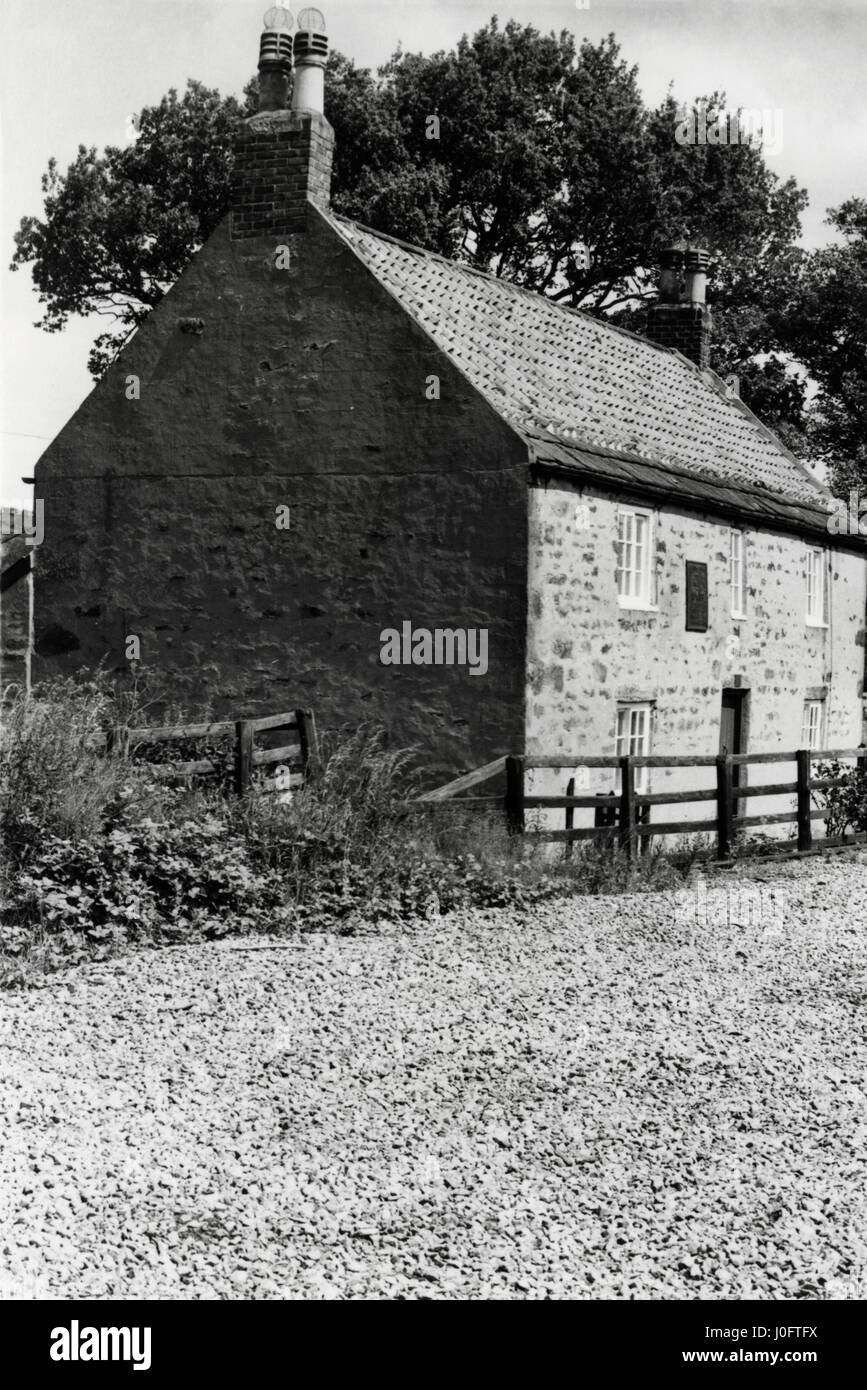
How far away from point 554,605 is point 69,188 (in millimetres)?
22286

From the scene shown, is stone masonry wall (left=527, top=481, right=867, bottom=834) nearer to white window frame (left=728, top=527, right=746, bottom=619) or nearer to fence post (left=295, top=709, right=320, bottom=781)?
white window frame (left=728, top=527, right=746, bottom=619)

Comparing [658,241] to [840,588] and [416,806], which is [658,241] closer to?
[840,588]

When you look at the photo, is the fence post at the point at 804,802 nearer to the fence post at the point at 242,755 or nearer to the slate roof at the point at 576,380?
the slate roof at the point at 576,380

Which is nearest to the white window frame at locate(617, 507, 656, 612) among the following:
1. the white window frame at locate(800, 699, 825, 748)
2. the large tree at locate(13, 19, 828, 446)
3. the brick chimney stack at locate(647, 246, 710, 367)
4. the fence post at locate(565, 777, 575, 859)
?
the fence post at locate(565, 777, 575, 859)

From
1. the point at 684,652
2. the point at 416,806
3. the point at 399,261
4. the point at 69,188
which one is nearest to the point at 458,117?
the point at 69,188

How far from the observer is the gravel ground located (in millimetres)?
4777

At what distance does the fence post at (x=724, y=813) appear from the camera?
587 inches

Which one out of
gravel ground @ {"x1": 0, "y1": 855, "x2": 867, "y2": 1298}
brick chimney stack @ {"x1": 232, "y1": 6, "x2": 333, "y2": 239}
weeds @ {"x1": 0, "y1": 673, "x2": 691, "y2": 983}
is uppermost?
brick chimney stack @ {"x1": 232, "y1": 6, "x2": 333, "y2": 239}

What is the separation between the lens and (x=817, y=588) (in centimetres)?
2267

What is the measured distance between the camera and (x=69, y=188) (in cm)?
3275

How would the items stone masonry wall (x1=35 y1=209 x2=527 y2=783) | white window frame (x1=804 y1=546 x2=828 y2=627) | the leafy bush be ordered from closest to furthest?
1. stone masonry wall (x1=35 y1=209 x2=527 y2=783)
2. the leafy bush
3. white window frame (x1=804 y1=546 x2=828 y2=627)

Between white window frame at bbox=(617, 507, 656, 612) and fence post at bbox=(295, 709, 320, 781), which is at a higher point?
white window frame at bbox=(617, 507, 656, 612)

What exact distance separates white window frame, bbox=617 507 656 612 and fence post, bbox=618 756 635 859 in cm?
355

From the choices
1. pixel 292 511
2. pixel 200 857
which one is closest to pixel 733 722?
pixel 292 511
